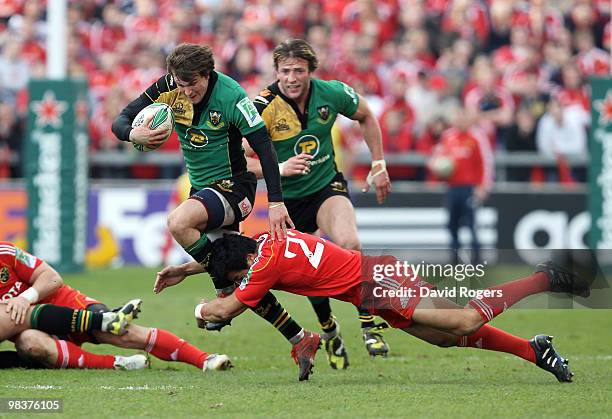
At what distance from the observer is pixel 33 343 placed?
8.12 m

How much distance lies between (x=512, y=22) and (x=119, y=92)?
6342 mm

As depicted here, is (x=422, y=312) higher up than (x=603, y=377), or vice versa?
(x=422, y=312)

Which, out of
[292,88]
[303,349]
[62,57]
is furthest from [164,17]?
[303,349]

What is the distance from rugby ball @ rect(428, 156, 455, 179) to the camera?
16391 millimetres

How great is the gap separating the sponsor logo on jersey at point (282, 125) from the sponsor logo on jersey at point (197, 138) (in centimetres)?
97

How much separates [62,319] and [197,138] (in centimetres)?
153

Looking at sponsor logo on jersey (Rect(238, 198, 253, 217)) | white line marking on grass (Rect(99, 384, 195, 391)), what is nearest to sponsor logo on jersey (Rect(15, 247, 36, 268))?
white line marking on grass (Rect(99, 384, 195, 391))

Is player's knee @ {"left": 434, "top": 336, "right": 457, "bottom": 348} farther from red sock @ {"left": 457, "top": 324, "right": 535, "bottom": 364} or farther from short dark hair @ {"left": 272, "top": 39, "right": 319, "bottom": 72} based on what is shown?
short dark hair @ {"left": 272, "top": 39, "right": 319, "bottom": 72}

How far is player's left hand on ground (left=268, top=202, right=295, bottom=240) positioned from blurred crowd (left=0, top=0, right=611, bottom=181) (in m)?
9.44

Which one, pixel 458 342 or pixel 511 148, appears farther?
pixel 511 148

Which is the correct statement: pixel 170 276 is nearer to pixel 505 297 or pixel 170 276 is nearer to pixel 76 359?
pixel 76 359

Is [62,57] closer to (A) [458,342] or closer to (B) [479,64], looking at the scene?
(B) [479,64]

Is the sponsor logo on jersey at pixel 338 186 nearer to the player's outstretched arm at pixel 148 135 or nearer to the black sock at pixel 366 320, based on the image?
the black sock at pixel 366 320

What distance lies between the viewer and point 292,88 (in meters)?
8.98
